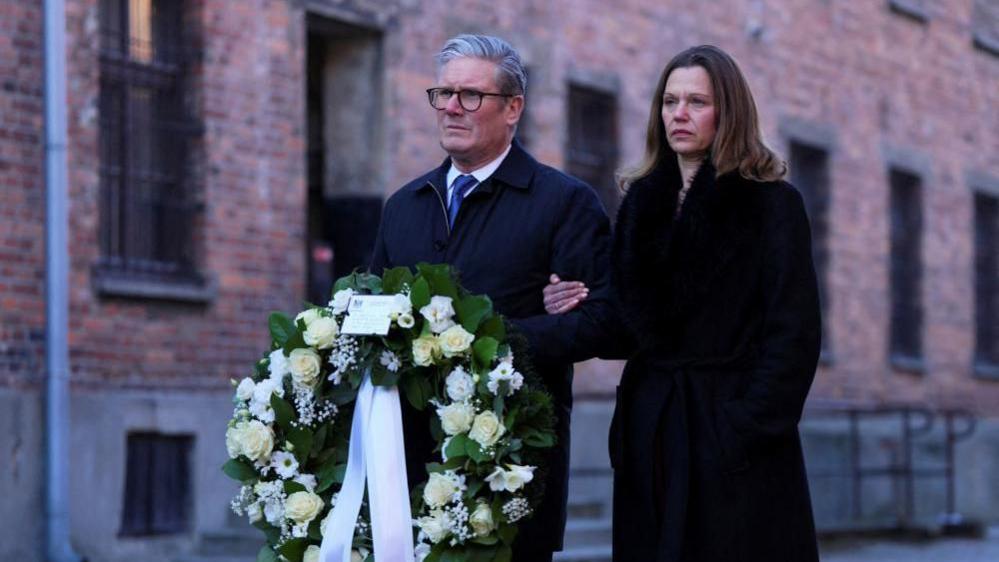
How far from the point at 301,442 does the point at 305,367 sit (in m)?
0.19

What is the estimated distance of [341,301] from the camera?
16.9ft

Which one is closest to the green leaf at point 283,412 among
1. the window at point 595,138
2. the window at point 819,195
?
the window at point 595,138

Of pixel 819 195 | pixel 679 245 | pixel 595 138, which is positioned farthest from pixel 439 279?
pixel 819 195

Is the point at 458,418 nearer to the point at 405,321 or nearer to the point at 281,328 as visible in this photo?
the point at 405,321

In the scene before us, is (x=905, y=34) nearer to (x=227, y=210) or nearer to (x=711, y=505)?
(x=227, y=210)

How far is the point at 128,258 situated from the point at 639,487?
7.52 meters

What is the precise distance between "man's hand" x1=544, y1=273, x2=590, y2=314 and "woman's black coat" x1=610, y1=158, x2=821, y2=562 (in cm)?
10

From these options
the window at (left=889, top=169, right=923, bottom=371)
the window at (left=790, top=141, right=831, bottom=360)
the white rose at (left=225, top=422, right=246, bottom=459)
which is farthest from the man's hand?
the window at (left=889, top=169, right=923, bottom=371)

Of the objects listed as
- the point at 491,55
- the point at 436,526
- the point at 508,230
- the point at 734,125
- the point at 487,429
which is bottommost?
the point at 436,526

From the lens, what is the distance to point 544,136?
16.0 meters

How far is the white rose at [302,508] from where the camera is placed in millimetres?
5090

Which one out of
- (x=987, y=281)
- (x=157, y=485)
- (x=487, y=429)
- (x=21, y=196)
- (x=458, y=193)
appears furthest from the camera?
(x=987, y=281)

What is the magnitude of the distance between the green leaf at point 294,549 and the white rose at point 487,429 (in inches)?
21.1

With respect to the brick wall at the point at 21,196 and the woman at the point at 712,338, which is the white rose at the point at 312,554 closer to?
the woman at the point at 712,338
